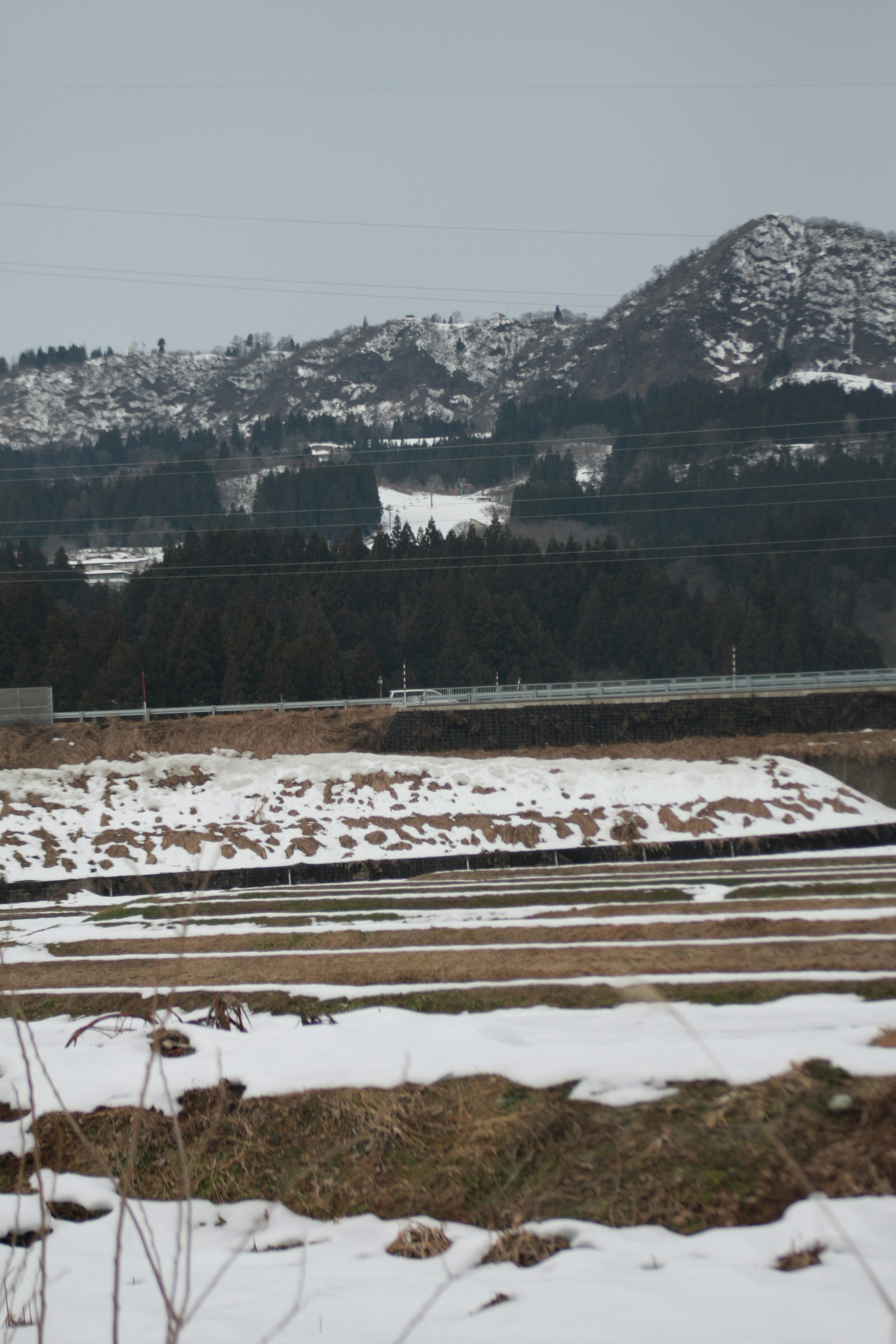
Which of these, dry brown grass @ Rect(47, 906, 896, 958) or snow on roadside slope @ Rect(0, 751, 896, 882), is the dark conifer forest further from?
dry brown grass @ Rect(47, 906, 896, 958)

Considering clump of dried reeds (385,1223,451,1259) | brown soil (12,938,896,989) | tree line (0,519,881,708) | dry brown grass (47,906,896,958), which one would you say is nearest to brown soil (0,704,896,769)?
tree line (0,519,881,708)

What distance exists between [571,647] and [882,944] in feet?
214

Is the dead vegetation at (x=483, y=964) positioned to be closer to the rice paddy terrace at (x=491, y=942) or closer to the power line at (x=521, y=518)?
the rice paddy terrace at (x=491, y=942)

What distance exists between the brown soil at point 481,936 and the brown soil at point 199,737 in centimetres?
1811

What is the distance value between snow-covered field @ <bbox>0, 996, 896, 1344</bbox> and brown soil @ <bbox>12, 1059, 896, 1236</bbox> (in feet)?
0.53

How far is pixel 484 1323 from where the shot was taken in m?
4.26

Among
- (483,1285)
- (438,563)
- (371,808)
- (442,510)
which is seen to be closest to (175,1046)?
(483,1285)

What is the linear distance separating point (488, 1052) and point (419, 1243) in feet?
7.59

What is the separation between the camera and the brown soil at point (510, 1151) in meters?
5.28

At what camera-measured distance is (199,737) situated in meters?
35.2

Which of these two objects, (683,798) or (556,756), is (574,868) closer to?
(683,798)

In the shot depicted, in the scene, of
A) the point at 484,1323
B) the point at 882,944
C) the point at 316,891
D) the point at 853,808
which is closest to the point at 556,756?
the point at 853,808

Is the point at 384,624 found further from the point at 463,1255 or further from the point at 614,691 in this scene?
the point at 463,1255

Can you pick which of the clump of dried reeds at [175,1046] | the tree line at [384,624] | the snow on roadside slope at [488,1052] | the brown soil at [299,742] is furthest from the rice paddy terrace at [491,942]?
the tree line at [384,624]
